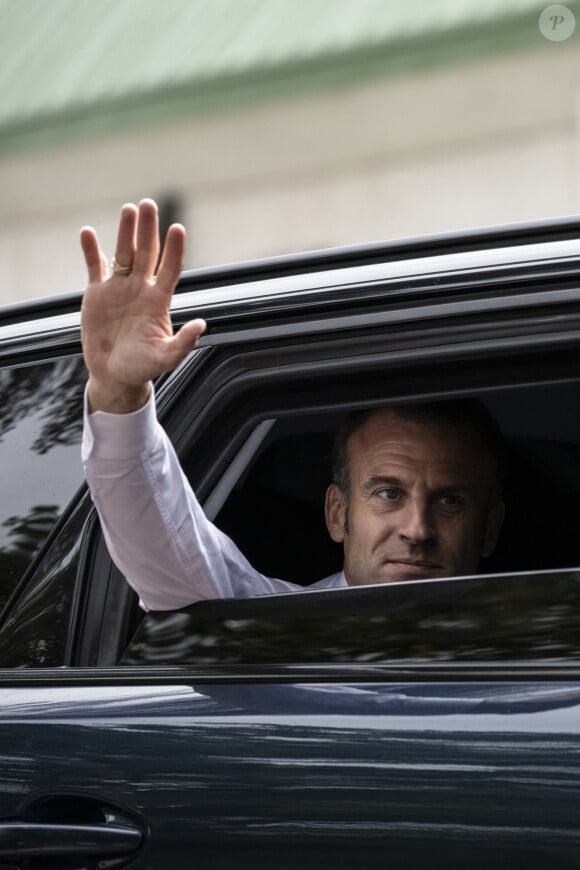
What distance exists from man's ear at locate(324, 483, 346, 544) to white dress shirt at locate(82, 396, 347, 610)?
1.88 ft

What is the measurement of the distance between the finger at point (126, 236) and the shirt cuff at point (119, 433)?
0.21 m

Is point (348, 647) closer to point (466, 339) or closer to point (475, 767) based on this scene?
point (475, 767)

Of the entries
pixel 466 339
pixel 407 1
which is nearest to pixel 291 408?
pixel 466 339

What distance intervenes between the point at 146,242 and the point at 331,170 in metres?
7.61

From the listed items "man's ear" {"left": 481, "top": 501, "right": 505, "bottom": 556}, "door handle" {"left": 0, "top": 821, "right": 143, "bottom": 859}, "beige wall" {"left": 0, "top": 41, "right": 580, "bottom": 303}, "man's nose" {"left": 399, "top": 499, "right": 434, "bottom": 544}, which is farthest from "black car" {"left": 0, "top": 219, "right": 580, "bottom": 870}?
"beige wall" {"left": 0, "top": 41, "right": 580, "bottom": 303}

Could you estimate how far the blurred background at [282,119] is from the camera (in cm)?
830

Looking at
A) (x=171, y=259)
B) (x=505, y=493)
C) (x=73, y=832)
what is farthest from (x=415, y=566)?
(x=73, y=832)

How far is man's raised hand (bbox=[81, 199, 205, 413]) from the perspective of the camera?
1.76 m

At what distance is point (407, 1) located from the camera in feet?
26.9

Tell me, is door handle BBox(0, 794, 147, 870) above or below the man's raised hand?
below

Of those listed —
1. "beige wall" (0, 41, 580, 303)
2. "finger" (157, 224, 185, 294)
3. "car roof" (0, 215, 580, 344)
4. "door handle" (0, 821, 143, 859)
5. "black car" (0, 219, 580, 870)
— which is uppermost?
"beige wall" (0, 41, 580, 303)

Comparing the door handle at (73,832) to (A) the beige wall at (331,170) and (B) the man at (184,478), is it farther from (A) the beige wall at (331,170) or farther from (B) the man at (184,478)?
(A) the beige wall at (331,170)

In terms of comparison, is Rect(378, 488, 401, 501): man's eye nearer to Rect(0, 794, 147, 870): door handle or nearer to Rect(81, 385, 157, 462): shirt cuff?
Rect(81, 385, 157, 462): shirt cuff

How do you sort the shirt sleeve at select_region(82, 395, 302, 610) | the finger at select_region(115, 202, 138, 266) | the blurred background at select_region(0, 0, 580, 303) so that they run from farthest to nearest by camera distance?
the blurred background at select_region(0, 0, 580, 303)
the shirt sleeve at select_region(82, 395, 302, 610)
the finger at select_region(115, 202, 138, 266)
